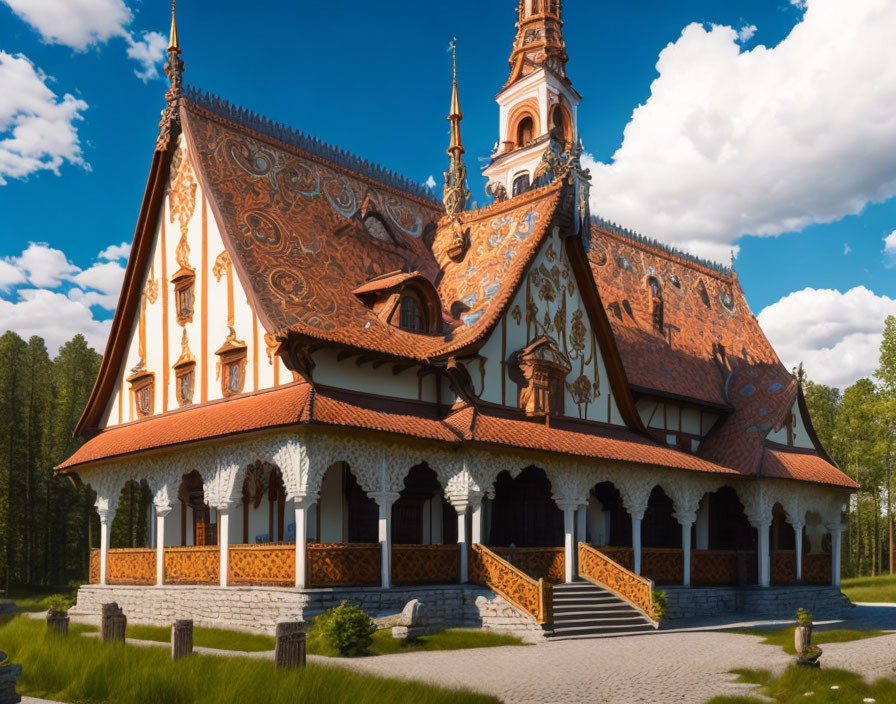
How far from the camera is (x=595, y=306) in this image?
29.6 metres

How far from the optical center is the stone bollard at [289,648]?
1343 cm

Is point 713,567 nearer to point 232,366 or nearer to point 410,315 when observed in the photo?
point 410,315

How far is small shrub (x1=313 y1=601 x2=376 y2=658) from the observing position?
57.9 ft

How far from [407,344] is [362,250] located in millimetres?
4458

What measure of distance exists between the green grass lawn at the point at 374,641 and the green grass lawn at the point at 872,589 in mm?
24051

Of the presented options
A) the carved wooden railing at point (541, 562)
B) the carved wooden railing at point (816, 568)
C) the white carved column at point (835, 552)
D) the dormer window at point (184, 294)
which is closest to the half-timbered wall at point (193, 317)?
the dormer window at point (184, 294)

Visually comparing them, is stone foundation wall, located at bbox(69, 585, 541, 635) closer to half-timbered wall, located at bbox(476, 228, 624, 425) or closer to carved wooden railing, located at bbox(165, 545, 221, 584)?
carved wooden railing, located at bbox(165, 545, 221, 584)

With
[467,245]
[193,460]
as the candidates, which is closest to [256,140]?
[467,245]

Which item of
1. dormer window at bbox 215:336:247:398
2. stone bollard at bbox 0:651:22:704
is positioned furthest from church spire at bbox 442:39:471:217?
stone bollard at bbox 0:651:22:704

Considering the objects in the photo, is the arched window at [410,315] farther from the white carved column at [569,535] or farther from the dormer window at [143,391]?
the dormer window at [143,391]

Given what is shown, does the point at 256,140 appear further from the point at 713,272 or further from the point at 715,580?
the point at 713,272

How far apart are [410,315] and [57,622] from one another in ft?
38.7

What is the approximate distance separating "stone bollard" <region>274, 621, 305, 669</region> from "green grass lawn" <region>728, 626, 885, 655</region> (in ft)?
34.2

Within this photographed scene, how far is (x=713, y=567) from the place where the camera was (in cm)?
3022
